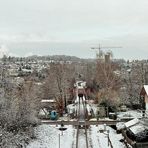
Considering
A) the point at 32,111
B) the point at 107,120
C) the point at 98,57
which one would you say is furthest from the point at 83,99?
the point at 32,111

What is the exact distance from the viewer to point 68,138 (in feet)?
124

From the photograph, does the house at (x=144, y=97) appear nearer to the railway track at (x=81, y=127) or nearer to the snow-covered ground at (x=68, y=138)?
the railway track at (x=81, y=127)

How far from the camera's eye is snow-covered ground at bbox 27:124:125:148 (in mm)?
34938

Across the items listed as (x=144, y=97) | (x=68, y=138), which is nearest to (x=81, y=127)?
(x=68, y=138)

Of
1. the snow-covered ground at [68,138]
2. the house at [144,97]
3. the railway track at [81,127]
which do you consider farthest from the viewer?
the house at [144,97]

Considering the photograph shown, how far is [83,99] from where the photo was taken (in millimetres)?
68375

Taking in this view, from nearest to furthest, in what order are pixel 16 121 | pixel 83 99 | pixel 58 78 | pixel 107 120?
pixel 16 121 < pixel 107 120 < pixel 58 78 < pixel 83 99

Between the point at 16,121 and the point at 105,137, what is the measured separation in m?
8.61

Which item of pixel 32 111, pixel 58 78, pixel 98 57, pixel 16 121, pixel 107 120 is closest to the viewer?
pixel 16 121

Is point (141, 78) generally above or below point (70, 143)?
above

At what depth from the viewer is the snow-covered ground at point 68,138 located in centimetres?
3494

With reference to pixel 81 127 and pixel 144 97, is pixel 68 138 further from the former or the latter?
pixel 144 97

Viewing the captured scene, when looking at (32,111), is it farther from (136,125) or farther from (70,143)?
(136,125)

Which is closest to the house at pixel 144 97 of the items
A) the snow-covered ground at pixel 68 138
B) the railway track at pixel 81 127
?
the railway track at pixel 81 127
